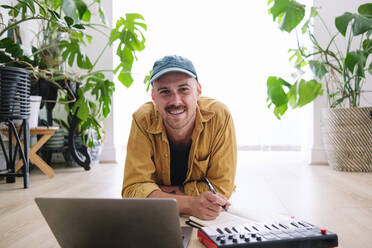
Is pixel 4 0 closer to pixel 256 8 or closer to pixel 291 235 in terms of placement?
pixel 256 8

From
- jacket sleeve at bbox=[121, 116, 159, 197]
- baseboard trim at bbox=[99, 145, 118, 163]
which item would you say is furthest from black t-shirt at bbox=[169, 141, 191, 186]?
baseboard trim at bbox=[99, 145, 118, 163]

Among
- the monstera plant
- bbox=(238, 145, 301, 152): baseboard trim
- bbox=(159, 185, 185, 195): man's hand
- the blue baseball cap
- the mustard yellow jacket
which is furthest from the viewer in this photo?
bbox=(238, 145, 301, 152): baseboard trim

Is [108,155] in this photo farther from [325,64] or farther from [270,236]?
[270,236]

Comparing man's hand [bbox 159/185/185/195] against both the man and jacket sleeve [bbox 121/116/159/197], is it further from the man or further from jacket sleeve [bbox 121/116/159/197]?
jacket sleeve [bbox 121/116/159/197]

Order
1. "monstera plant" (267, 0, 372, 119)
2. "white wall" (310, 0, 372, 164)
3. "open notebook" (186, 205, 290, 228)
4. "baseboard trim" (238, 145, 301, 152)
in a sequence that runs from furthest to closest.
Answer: "baseboard trim" (238, 145, 301, 152) < "white wall" (310, 0, 372, 164) < "monstera plant" (267, 0, 372, 119) < "open notebook" (186, 205, 290, 228)

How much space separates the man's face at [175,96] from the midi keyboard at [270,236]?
1.68 ft

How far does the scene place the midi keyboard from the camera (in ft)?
2.10

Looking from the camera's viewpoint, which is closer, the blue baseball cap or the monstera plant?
the blue baseball cap

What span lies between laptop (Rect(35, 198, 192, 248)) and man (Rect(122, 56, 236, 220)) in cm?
47

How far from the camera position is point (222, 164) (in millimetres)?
1291

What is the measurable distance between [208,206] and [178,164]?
44 centimetres

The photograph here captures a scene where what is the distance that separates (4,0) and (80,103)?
1.00 meters

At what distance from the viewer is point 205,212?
96 cm

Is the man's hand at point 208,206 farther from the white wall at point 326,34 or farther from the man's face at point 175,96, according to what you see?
the white wall at point 326,34
